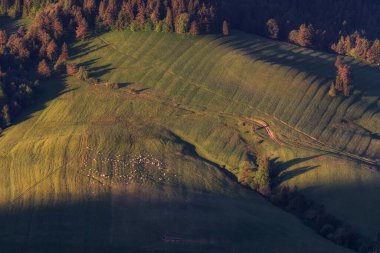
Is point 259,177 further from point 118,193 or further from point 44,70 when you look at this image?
point 44,70

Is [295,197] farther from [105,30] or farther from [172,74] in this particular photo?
[105,30]

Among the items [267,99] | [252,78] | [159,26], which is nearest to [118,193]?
[267,99]

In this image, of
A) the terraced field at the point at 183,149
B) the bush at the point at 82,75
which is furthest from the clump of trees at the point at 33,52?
the bush at the point at 82,75

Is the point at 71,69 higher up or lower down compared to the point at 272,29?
lower down

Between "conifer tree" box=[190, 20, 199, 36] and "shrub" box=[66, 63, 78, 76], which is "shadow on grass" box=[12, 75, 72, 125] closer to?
"shrub" box=[66, 63, 78, 76]

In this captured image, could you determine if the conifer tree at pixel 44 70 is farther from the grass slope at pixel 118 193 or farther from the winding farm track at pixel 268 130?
the winding farm track at pixel 268 130

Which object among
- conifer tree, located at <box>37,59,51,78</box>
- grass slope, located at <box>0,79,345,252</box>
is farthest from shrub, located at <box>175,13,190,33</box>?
conifer tree, located at <box>37,59,51,78</box>
